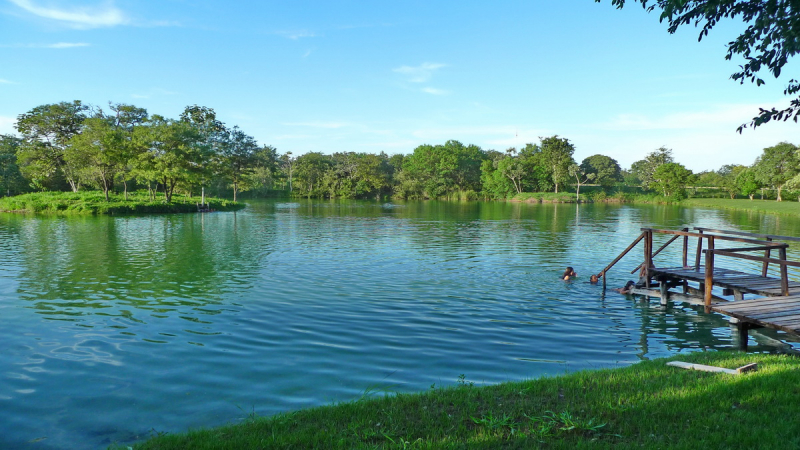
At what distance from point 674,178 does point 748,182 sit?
41.4 ft

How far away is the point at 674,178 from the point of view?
327 ft

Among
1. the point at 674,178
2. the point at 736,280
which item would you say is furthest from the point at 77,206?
the point at 674,178

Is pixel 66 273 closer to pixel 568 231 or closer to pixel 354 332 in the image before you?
pixel 354 332

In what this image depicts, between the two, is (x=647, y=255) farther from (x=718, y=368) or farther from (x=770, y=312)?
(x=718, y=368)

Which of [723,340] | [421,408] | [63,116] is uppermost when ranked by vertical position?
[63,116]

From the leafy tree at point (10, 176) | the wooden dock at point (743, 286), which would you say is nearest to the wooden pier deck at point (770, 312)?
the wooden dock at point (743, 286)

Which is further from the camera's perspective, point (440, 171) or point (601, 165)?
point (601, 165)

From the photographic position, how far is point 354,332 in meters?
11.2

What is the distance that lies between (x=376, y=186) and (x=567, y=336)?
110858 mm

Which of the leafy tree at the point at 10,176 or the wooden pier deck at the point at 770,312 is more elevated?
the leafy tree at the point at 10,176

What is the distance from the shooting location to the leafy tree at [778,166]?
8418 centimetres

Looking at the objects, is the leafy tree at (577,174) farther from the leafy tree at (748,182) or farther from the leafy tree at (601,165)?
the leafy tree at (748,182)

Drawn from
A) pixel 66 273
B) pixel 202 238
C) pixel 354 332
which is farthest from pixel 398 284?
pixel 202 238

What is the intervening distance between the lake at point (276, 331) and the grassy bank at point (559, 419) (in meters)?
1.56
